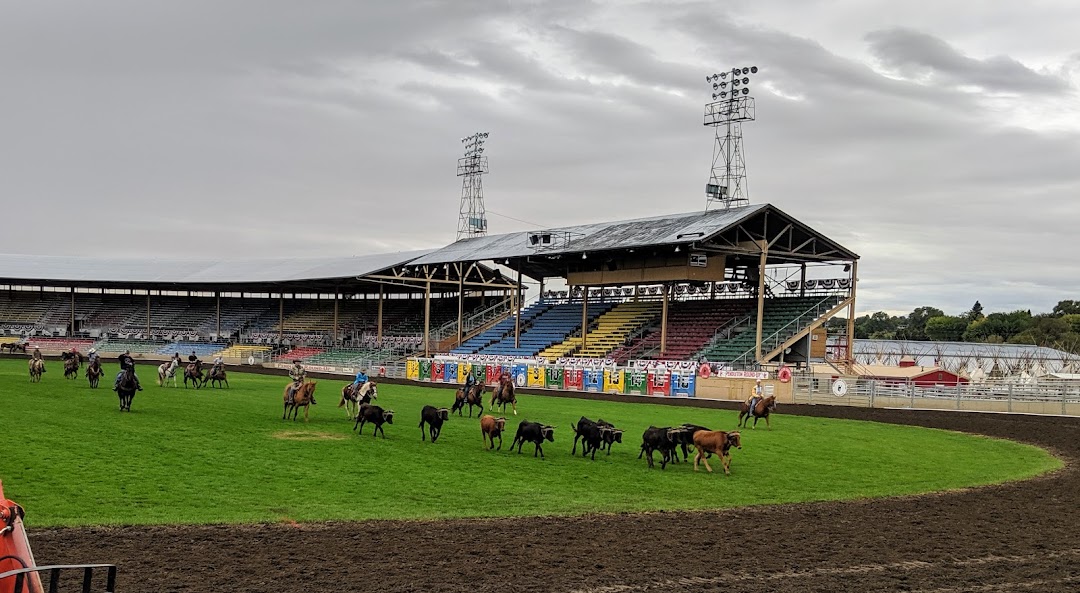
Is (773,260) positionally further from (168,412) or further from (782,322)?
(168,412)

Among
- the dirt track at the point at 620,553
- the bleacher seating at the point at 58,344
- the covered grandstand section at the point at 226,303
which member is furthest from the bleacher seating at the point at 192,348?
the dirt track at the point at 620,553

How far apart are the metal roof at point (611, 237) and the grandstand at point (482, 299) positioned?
0.58ft

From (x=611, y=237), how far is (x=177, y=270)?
44626 mm

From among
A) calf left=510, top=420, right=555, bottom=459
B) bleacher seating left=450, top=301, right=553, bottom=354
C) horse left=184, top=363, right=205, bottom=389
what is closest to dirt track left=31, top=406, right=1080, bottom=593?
calf left=510, top=420, right=555, bottom=459

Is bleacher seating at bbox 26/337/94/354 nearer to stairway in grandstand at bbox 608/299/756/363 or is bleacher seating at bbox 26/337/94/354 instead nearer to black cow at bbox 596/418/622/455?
stairway in grandstand at bbox 608/299/756/363

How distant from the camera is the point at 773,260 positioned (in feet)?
175

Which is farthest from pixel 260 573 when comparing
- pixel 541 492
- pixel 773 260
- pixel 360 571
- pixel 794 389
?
pixel 773 260

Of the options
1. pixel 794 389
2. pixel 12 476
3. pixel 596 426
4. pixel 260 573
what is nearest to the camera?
pixel 260 573

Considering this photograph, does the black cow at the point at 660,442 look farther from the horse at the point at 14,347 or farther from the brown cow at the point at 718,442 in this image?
the horse at the point at 14,347

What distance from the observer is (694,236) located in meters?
45.1

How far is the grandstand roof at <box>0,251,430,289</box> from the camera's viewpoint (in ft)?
226

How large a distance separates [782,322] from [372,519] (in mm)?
39229

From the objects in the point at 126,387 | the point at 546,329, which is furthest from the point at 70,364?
the point at 546,329

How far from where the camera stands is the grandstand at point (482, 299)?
48.5m
